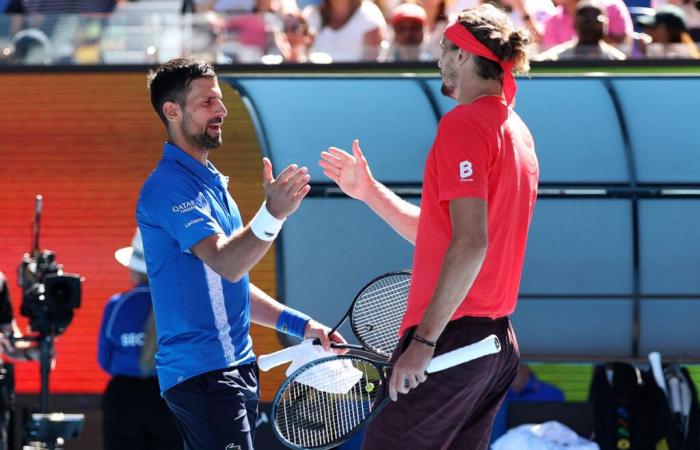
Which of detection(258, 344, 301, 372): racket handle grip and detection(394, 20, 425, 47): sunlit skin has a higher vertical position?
detection(394, 20, 425, 47): sunlit skin

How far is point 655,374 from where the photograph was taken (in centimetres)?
665

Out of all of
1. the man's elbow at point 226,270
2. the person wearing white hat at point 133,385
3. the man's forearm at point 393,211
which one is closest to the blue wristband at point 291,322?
the man's forearm at point 393,211

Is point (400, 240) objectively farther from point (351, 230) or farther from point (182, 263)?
point (182, 263)

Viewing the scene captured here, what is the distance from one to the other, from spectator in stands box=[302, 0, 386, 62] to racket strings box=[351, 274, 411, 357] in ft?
11.1

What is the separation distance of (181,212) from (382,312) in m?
0.85

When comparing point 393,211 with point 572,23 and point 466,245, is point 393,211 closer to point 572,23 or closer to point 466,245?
point 466,245

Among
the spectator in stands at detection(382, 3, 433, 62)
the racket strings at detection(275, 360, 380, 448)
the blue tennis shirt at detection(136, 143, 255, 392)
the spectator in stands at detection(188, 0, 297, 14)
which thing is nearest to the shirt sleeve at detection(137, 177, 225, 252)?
the blue tennis shirt at detection(136, 143, 255, 392)

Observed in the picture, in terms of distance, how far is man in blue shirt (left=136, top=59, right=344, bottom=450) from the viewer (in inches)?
147

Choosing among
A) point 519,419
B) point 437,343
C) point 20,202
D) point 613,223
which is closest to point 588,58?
point 613,223

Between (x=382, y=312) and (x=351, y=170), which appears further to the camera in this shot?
(x=382, y=312)

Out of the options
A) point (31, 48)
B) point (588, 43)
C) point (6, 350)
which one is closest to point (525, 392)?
point (588, 43)

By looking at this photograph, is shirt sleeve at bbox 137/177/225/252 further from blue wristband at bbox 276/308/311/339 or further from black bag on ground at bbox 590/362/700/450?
black bag on ground at bbox 590/362/700/450

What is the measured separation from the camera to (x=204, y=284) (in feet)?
12.6

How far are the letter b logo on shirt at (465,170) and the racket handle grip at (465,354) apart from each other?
438 millimetres
